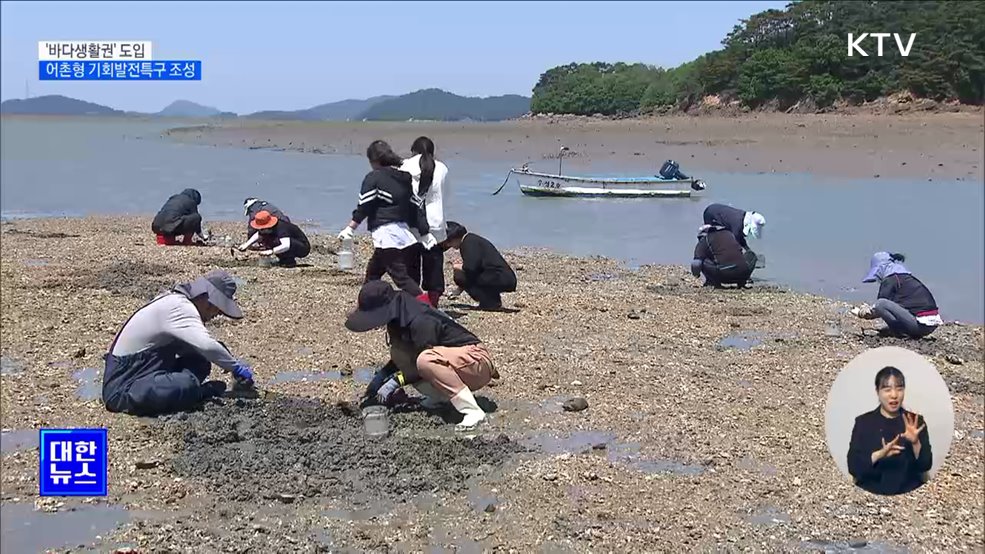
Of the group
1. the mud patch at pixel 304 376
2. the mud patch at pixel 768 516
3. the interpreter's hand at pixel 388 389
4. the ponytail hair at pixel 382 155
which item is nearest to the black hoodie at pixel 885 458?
the mud patch at pixel 768 516

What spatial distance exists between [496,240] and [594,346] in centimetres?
726

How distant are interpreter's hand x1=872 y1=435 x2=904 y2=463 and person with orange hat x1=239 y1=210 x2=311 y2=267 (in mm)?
8488

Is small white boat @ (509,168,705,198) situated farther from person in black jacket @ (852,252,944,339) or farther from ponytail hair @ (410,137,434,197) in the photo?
ponytail hair @ (410,137,434,197)

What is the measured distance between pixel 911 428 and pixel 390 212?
5.22 metres

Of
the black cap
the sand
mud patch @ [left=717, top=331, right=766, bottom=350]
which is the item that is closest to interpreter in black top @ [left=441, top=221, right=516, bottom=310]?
mud patch @ [left=717, top=331, right=766, bottom=350]

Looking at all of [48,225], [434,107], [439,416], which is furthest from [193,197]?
[439,416]

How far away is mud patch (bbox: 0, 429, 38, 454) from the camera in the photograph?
5.09m

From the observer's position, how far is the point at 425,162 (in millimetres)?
7914

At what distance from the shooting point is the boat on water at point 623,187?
66.3 ft

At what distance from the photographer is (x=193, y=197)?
504 inches

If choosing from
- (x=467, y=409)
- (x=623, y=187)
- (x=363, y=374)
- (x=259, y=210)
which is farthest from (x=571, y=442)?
(x=623, y=187)

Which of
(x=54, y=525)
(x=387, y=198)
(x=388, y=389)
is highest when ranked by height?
(x=387, y=198)

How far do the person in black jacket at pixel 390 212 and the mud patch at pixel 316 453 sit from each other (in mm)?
2000

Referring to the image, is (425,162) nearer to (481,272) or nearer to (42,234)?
(481,272)
